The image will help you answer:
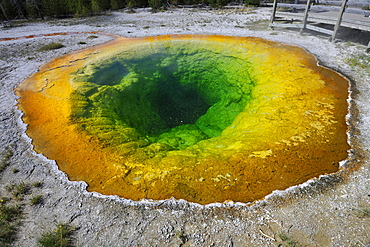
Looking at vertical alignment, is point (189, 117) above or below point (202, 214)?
below

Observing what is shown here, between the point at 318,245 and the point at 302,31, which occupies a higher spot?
the point at 302,31

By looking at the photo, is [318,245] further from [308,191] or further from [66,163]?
[66,163]

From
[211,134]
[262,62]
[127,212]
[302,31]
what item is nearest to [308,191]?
[127,212]

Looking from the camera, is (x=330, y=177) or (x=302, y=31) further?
(x=302, y=31)

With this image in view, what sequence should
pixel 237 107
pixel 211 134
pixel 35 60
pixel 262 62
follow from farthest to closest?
1. pixel 35 60
2. pixel 262 62
3. pixel 237 107
4. pixel 211 134

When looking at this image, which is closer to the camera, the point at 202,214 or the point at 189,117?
the point at 202,214

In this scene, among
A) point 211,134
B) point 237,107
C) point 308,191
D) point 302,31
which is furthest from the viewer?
point 302,31

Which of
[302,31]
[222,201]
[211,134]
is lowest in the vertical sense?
[211,134]

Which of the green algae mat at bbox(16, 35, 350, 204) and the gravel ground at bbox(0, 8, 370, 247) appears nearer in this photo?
the gravel ground at bbox(0, 8, 370, 247)
